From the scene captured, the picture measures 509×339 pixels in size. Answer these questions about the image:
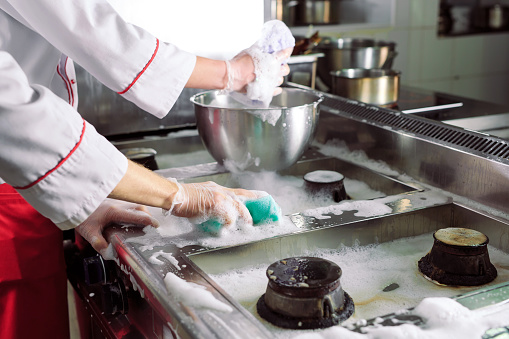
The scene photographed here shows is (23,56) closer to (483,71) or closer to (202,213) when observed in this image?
(202,213)

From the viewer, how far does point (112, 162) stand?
3.58ft

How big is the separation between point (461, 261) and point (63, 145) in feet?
2.58

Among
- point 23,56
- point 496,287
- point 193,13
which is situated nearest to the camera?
point 496,287

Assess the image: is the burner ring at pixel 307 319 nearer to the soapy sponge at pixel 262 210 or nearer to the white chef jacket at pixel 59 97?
the soapy sponge at pixel 262 210

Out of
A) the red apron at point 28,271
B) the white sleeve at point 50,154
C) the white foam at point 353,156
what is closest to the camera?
the white sleeve at point 50,154

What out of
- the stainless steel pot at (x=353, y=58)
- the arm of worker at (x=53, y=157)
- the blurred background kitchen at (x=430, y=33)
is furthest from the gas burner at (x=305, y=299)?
the stainless steel pot at (x=353, y=58)

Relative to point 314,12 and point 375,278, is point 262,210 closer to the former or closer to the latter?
point 375,278

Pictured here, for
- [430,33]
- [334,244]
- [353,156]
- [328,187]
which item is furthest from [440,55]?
[334,244]

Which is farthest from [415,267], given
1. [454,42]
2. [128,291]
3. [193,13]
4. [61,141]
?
[454,42]

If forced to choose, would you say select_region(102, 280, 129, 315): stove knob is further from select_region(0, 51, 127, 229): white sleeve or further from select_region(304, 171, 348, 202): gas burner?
select_region(304, 171, 348, 202): gas burner

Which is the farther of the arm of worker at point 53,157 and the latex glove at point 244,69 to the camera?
the latex glove at point 244,69

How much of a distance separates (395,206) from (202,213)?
0.47m

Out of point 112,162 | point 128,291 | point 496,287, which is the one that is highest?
point 112,162

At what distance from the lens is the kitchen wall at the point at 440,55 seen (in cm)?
476
